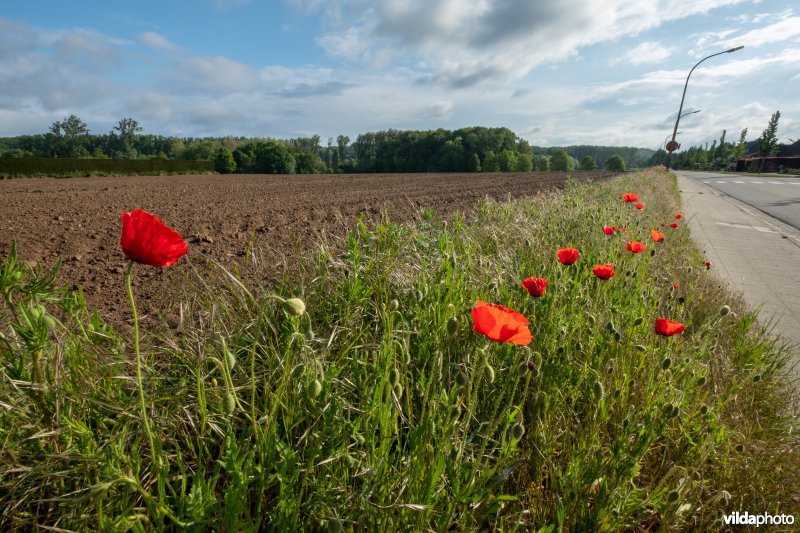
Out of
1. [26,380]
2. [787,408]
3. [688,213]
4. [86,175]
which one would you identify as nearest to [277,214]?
[26,380]

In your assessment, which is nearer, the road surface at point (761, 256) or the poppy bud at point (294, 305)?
the poppy bud at point (294, 305)

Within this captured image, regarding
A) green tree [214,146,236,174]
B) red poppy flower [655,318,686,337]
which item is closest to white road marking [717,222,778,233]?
red poppy flower [655,318,686,337]

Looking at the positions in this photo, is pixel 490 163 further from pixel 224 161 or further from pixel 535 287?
pixel 535 287

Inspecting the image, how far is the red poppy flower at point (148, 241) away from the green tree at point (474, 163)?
7109 cm

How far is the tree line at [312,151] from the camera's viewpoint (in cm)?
5844

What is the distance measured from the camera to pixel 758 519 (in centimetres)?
142

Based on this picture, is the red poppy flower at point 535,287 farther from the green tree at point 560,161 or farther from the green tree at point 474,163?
the green tree at point 560,161

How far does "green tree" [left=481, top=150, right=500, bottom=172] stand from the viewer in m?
70.6

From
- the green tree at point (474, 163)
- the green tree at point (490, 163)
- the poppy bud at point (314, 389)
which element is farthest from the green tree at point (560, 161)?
the poppy bud at point (314, 389)

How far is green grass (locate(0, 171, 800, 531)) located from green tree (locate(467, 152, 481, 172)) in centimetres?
6951

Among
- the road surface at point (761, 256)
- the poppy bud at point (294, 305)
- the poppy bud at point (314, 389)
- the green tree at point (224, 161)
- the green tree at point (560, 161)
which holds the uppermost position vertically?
the green tree at point (560, 161)

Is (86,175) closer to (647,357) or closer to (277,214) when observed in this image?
(277,214)

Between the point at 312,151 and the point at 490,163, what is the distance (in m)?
33.4

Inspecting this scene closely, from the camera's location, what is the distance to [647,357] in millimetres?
2180
